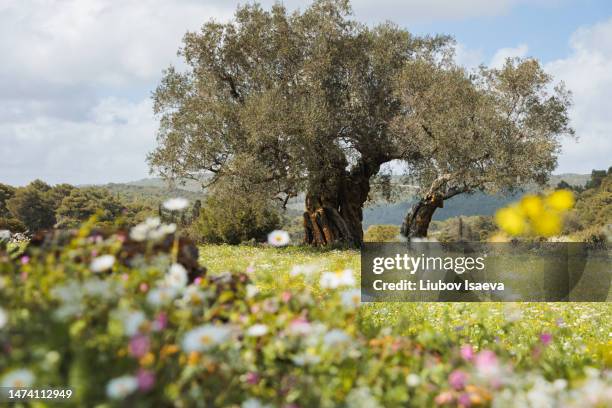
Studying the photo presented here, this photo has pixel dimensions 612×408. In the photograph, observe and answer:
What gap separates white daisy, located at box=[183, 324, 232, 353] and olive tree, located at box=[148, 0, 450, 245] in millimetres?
19260

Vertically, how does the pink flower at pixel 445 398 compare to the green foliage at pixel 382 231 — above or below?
above

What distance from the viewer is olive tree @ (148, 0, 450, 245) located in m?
22.6

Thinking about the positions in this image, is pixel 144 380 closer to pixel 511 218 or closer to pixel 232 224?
pixel 511 218

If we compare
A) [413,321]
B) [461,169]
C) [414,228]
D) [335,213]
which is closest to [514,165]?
[461,169]

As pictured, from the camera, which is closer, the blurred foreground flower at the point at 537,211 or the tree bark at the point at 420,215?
the blurred foreground flower at the point at 537,211

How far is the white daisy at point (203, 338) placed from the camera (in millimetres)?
2756

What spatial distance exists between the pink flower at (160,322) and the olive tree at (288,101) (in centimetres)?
1912

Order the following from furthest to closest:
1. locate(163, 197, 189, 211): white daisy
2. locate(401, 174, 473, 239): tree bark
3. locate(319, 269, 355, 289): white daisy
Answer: locate(401, 174, 473, 239): tree bark
locate(163, 197, 189, 211): white daisy
locate(319, 269, 355, 289): white daisy

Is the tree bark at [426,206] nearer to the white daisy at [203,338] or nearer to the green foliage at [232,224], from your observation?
the green foliage at [232,224]

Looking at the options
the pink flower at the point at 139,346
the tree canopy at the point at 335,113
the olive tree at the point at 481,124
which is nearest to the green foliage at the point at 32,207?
the tree canopy at the point at 335,113

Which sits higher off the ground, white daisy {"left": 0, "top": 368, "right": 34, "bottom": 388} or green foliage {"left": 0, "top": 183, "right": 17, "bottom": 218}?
green foliage {"left": 0, "top": 183, "right": 17, "bottom": 218}

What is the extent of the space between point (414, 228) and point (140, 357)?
23.2 metres

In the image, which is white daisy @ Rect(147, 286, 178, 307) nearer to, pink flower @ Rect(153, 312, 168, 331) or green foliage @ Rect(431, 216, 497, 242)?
pink flower @ Rect(153, 312, 168, 331)

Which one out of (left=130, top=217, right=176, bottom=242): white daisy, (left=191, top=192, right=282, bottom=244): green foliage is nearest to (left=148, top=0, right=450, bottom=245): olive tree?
(left=191, top=192, right=282, bottom=244): green foliage
